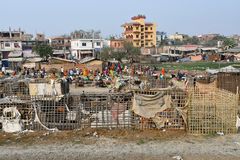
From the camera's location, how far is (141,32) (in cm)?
8775

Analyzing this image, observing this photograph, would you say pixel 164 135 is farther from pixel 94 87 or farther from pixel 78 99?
pixel 94 87

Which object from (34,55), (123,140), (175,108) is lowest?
(123,140)

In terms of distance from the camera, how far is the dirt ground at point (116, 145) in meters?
10.5

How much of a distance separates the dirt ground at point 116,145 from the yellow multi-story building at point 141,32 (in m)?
74.5

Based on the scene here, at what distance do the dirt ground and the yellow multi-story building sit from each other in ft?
244

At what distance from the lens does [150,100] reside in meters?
13.3

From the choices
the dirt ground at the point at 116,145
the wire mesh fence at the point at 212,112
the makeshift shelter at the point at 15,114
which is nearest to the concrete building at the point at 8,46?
the makeshift shelter at the point at 15,114

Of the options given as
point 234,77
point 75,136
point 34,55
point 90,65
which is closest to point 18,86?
point 75,136

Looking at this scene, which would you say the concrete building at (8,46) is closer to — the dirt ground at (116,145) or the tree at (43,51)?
the tree at (43,51)

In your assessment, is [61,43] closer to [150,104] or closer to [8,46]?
[8,46]

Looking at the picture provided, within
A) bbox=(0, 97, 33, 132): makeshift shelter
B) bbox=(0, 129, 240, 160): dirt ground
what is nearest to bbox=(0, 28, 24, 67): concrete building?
bbox=(0, 97, 33, 132): makeshift shelter

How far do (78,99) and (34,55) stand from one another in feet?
157

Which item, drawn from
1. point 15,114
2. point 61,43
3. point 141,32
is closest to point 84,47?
point 61,43

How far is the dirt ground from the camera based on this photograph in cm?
1052
